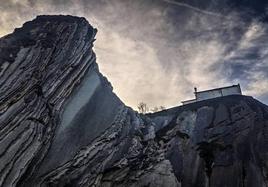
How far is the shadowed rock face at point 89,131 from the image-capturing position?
927 inches

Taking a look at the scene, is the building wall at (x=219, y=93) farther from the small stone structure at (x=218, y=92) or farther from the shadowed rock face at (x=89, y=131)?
the shadowed rock face at (x=89, y=131)

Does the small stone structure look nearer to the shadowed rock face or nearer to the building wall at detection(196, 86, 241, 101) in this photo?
the building wall at detection(196, 86, 241, 101)

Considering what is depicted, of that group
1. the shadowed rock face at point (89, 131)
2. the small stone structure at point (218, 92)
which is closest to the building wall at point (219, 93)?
the small stone structure at point (218, 92)

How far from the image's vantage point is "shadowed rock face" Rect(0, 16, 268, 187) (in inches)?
927

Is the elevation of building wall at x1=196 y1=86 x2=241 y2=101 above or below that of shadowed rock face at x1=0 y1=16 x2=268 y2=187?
above

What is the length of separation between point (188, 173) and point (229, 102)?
1219 centimetres

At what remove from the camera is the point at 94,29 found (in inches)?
1426

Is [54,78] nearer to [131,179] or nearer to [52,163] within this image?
[52,163]

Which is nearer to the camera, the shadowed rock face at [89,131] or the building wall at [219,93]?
the shadowed rock face at [89,131]

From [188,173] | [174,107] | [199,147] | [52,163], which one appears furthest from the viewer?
[174,107]

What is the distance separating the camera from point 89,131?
92.5 feet

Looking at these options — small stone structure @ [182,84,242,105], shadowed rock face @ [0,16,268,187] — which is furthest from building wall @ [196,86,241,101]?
shadowed rock face @ [0,16,268,187]

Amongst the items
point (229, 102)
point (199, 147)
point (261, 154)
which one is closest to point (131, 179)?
point (199, 147)

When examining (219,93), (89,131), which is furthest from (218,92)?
(89,131)
